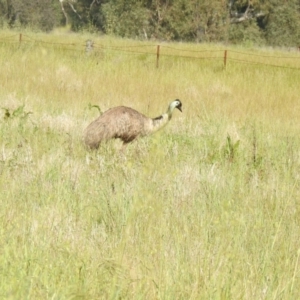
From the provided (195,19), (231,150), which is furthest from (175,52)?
(195,19)

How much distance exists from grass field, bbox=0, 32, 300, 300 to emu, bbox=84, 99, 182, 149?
105 mm

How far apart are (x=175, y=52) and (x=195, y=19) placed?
16.4 m

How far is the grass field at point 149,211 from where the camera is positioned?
115 inches

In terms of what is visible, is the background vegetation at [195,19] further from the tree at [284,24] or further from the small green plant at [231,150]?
the small green plant at [231,150]

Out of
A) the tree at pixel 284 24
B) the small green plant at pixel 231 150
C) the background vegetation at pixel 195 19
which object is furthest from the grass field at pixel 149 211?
the tree at pixel 284 24

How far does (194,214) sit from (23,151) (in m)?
2.18

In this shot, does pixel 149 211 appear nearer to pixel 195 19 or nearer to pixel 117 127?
pixel 117 127

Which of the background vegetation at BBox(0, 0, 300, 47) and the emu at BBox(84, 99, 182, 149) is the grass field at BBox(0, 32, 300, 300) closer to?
the emu at BBox(84, 99, 182, 149)

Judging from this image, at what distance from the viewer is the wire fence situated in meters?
17.2

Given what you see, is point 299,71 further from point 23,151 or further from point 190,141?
point 23,151

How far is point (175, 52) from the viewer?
1869 centimetres

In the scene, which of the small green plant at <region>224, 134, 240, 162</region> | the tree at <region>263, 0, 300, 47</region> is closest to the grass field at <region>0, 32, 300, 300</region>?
the small green plant at <region>224, 134, 240, 162</region>

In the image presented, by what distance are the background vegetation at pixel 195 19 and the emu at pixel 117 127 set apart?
23523mm

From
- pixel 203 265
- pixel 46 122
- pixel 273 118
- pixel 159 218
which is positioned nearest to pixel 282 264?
pixel 203 265
